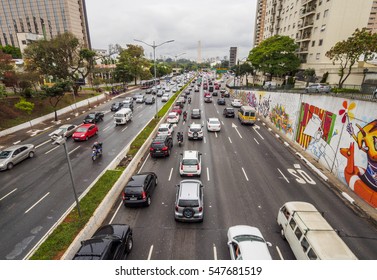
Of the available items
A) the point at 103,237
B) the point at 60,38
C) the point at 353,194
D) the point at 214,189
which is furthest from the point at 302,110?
the point at 60,38

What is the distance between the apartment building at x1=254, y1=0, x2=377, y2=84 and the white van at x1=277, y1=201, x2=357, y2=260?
→ 113ft

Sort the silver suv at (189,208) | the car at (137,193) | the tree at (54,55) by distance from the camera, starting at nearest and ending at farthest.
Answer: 1. the silver suv at (189,208)
2. the car at (137,193)
3. the tree at (54,55)

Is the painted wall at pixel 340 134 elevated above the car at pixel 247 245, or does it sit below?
above

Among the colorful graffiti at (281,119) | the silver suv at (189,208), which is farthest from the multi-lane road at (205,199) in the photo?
the colorful graffiti at (281,119)

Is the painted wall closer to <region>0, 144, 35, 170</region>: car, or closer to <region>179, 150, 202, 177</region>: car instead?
<region>179, 150, 202, 177</region>: car

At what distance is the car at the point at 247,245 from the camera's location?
27.9 ft

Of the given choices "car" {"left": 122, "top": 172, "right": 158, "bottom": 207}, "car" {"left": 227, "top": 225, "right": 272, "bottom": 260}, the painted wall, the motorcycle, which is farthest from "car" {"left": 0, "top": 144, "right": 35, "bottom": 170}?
the painted wall

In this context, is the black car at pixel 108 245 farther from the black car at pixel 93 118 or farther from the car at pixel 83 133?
the black car at pixel 93 118

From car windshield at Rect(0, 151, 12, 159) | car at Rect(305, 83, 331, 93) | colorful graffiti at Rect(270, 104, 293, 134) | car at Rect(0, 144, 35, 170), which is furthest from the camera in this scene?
colorful graffiti at Rect(270, 104, 293, 134)

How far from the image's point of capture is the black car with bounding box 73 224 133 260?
329 inches

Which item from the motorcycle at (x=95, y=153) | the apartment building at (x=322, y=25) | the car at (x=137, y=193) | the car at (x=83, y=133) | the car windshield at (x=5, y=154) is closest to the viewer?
the car at (x=137, y=193)

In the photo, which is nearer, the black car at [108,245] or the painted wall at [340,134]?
the black car at [108,245]

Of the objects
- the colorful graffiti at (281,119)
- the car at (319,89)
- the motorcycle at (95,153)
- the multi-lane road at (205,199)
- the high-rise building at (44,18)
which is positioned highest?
the high-rise building at (44,18)

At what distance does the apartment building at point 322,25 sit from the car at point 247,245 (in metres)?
36.7
